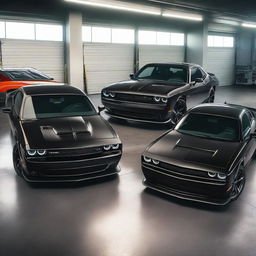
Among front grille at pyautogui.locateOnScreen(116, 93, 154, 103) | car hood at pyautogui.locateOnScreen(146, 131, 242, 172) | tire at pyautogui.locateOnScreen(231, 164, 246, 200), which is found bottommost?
tire at pyautogui.locateOnScreen(231, 164, 246, 200)

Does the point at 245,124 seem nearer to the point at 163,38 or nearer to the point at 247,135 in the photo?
the point at 247,135

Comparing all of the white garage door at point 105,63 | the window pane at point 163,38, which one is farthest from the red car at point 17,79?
the window pane at point 163,38

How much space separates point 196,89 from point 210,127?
463cm

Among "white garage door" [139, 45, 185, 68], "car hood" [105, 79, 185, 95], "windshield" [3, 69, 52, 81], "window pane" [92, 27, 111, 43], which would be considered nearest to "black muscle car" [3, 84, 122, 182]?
"car hood" [105, 79, 185, 95]

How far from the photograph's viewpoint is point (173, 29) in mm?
18797

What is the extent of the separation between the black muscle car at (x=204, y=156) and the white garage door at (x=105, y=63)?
35.2 feet

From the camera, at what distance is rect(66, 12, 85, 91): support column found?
46.7 feet

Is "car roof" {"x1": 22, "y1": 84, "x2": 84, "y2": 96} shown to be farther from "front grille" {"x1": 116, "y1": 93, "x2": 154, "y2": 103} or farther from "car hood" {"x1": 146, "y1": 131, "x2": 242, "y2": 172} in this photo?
"front grille" {"x1": 116, "y1": 93, "x2": 154, "y2": 103}

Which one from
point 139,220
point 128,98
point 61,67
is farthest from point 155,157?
point 61,67

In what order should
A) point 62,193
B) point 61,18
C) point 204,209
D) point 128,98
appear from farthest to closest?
point 61,18 < point 128,98 < point 62,193 < point 204,209

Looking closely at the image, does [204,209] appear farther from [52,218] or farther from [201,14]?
[201,14]

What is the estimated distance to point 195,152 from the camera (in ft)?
14.9

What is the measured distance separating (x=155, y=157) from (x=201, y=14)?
48.1 ft

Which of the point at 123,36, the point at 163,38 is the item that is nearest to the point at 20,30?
the point at 123,36
